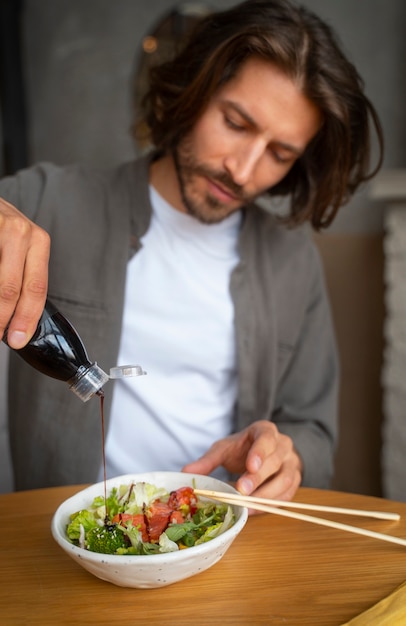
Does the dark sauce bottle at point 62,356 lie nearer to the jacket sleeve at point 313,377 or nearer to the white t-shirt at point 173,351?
the white t-shirt at point 173,351

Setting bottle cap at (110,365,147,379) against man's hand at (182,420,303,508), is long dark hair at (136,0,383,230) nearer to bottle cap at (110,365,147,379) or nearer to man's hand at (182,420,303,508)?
man's hand at (182,420,303,508)

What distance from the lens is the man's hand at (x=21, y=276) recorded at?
0.79 m

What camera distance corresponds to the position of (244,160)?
1.42 meters

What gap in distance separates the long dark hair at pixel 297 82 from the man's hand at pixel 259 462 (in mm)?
814

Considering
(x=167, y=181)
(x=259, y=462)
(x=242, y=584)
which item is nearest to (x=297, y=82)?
(x=167, y=181)

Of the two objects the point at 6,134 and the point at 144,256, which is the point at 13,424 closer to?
the point at 144,256

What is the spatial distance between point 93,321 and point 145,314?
0.42ft

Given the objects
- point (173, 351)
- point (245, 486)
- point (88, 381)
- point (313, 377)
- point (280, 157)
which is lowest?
point (313, 377)

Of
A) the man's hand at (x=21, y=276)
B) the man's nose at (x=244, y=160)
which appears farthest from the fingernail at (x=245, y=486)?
the man's nose at (x=244, y=160)

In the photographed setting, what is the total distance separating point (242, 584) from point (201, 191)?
96 centimetres

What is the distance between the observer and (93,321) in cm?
154

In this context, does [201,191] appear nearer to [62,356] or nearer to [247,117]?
[247,117]

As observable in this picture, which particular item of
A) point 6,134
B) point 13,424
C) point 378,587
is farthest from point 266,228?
point 6,134

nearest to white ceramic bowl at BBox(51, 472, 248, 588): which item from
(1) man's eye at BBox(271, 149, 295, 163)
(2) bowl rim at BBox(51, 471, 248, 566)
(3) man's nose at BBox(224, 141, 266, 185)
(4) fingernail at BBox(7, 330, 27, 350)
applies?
(2) bowl rim at BBox(51, 471, 248, 566)
